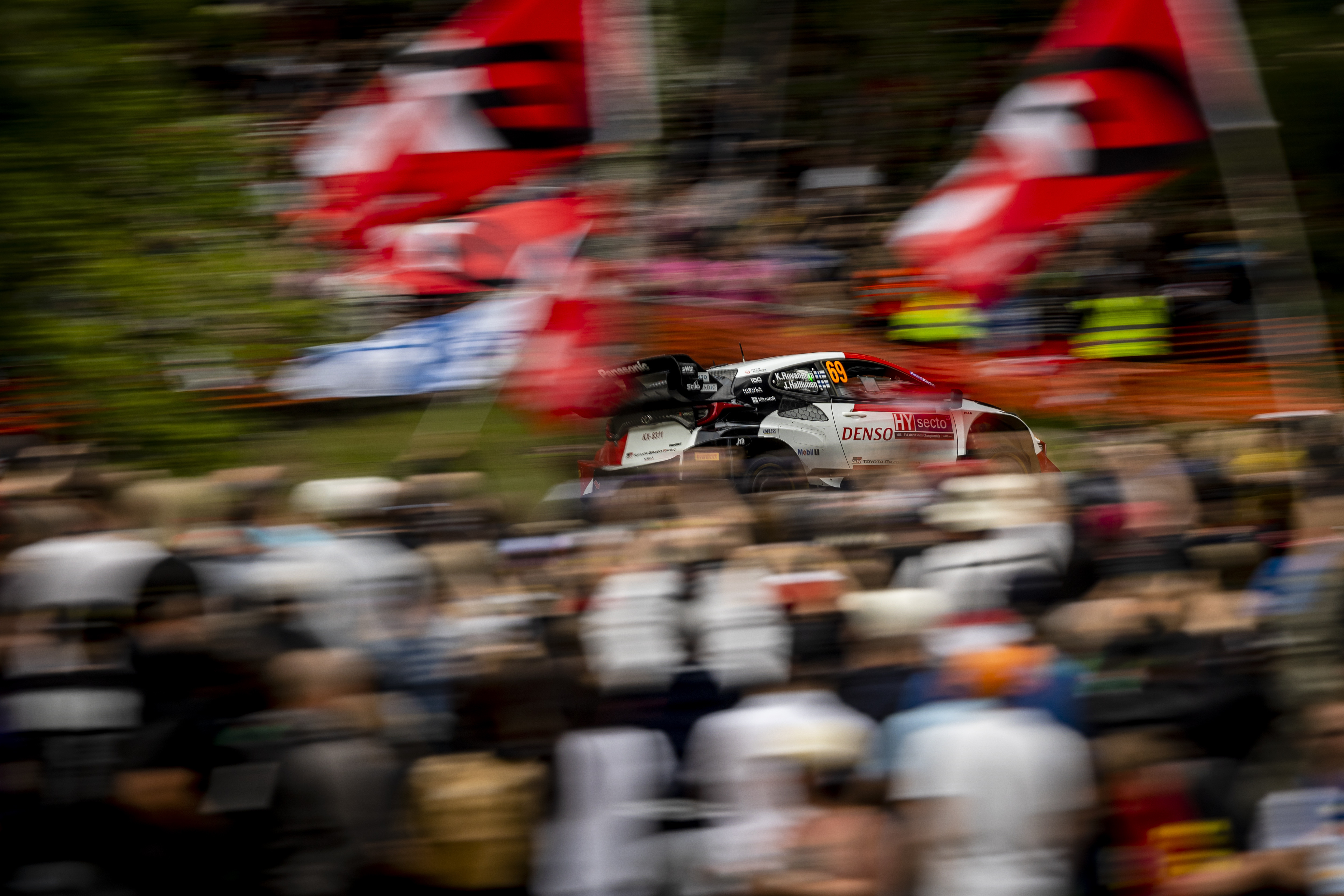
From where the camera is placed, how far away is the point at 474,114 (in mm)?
5727

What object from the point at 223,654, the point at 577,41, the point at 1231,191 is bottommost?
the point at 1231,191

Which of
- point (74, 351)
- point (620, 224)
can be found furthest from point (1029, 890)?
point (74, 351)

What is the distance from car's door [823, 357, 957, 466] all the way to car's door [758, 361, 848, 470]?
8 cm

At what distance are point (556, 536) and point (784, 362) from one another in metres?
Result: 6.29

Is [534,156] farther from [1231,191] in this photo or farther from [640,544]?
[1231,191]

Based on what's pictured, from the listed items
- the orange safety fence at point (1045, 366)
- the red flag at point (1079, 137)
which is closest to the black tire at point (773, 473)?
the orange safety fence at point (1045, 366)

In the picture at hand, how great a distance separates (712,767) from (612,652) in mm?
568

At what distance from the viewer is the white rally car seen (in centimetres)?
1030

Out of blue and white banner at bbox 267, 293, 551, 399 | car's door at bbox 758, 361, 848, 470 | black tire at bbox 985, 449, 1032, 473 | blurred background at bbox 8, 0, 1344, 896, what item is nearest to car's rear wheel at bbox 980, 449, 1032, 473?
black tire at bbox 985, 449, 1032, 473

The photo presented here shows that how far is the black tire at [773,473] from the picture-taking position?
8.50 metres

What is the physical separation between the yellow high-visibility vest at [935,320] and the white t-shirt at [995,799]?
701 cm

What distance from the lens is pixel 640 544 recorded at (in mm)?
4750

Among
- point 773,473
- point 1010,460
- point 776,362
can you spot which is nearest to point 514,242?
point 1010,460

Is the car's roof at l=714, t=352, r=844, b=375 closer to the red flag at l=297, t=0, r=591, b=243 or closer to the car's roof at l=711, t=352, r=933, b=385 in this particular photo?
the car's roof at l=711, t=352, r=933, b=385
